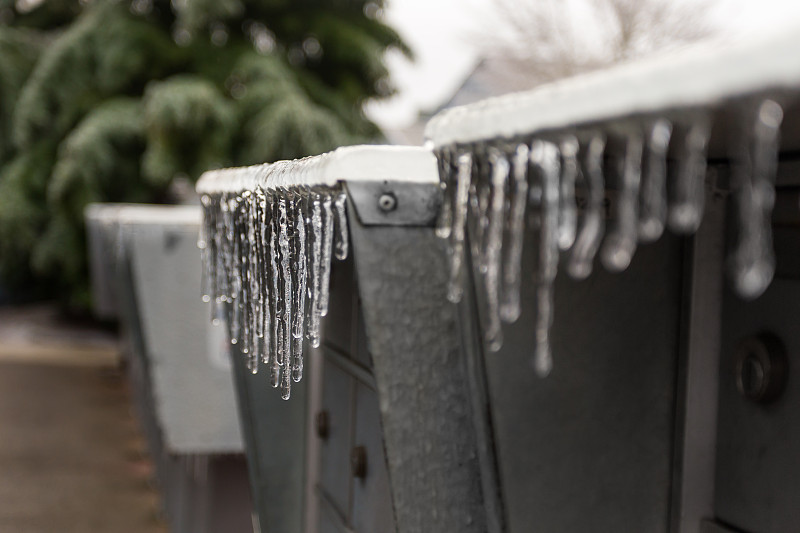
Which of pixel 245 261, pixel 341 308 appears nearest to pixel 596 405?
pixel 341 308

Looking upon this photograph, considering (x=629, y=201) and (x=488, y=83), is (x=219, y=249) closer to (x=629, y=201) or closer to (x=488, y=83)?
(x=629, y=201)

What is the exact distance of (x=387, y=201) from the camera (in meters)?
1.58

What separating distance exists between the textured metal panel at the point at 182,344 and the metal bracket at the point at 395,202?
2.74 metres

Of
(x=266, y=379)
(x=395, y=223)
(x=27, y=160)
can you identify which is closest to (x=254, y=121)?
(x=27, y=160)

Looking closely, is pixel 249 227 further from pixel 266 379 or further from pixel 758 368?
pixel 758 368

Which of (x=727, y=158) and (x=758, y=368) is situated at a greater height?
(x=727, y=158)

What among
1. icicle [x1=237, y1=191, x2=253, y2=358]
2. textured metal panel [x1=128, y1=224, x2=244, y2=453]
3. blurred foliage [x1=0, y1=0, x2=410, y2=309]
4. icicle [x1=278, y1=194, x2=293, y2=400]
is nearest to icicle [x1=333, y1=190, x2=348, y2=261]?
icicle [x1=278, y1=194, x2=293, y2=400]

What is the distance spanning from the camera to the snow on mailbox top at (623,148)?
2.44ft

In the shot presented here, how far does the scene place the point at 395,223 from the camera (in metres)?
1.59

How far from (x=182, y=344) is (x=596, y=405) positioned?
310 centimetres

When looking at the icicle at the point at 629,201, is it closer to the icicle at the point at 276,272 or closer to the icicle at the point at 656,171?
the icicle at the point at 656,171

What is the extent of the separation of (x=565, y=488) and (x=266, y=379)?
147 cm

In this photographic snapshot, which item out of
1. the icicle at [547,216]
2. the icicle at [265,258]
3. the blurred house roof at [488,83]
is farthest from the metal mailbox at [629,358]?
the blurred house roof at [488,83]

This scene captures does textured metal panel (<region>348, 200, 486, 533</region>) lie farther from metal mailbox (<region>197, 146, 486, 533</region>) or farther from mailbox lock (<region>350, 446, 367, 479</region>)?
mailbox lock (<region>350, 446, 367, 479</region>)
